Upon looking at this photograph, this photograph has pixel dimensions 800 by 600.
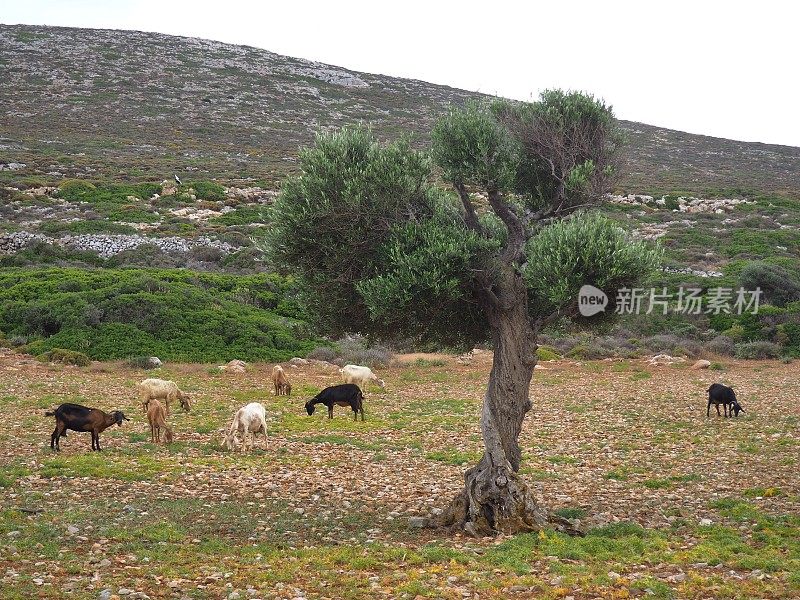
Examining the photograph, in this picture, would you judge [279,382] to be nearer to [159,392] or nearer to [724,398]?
[159,392]

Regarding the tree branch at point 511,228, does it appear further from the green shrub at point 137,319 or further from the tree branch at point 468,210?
the green shrub at point 137,319

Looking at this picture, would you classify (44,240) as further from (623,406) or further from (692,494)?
(692,494)

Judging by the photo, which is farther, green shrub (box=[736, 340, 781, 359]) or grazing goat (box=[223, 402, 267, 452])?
green shrub (box=[736, 340, 781, 359])

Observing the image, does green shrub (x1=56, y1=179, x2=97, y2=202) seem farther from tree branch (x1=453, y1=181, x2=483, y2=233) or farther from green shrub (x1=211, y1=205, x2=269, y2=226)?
tree branch (x1=453, y1=181, x2=483, y2=233)

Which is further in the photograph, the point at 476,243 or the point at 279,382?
the point at 279,382

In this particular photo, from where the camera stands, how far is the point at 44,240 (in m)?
53.7

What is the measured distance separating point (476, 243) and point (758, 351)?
3427cm

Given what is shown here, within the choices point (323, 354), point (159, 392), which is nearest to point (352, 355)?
point (323, 354)

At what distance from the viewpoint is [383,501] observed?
14.9 m

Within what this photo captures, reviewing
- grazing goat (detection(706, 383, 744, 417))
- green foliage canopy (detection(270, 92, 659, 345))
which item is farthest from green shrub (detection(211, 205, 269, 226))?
green foliage canopy (detection(270, 92, 659, 345))

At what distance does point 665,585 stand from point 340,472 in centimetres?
888

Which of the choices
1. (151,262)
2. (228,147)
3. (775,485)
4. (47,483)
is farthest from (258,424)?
(228,147)

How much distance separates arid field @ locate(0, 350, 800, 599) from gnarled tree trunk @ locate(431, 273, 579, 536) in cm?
61

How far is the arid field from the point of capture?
9.91m
